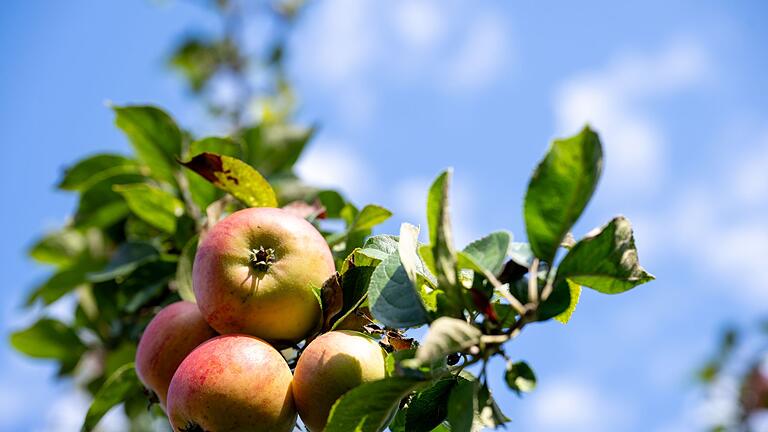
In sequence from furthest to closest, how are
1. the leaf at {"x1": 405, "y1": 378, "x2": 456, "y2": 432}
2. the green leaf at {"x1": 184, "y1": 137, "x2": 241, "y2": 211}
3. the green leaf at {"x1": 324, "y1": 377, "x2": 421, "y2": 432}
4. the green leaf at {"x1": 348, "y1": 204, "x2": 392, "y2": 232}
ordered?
the green leaf at {"x1": 184, "y1": 137, "x2": 241, "y2": 211}, the green leaf at {"x1": 348, "y1": 204, "x2": 392, "y2": 232}, the leaf at {"x1": 405, "y1": 378, "x2": 456, "y2": 432}, the green leaf at {"x1": 324, "y1": 377, "x2": 421, "y2": 432}

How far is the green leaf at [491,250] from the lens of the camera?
797mm

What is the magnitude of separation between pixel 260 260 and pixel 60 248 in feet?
4.05

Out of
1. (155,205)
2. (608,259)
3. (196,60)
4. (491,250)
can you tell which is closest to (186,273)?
(155,205)

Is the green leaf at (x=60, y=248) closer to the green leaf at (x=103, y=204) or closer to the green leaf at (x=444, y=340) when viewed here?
the green leaf at (x=103, y=204)

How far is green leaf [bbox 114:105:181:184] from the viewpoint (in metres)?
1.65

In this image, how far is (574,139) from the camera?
0.74 metres

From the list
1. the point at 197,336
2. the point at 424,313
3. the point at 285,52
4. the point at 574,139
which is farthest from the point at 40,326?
the point at 285,52

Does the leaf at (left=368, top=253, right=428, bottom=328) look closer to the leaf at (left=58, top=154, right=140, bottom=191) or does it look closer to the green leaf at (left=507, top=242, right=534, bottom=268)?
the green leaf at (left=507, top=242, right=534, bottom=268)

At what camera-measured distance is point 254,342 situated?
921mm

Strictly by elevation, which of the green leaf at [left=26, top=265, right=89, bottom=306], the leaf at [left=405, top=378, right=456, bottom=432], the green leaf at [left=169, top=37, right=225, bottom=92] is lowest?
the green leaf at [left=26, top=265, right=89, bottom=306]

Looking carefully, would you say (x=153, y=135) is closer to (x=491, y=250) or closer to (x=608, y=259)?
(x=491, y=250)

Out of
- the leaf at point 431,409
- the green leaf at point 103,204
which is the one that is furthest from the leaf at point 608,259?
the green leaf at point 103,204

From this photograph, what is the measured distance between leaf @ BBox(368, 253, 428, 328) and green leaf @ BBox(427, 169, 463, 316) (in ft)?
0.15

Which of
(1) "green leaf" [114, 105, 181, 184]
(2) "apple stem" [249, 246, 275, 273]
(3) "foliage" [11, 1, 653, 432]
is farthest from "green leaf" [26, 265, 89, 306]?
(2) "apple stem" [249, 246, 275, 273]
